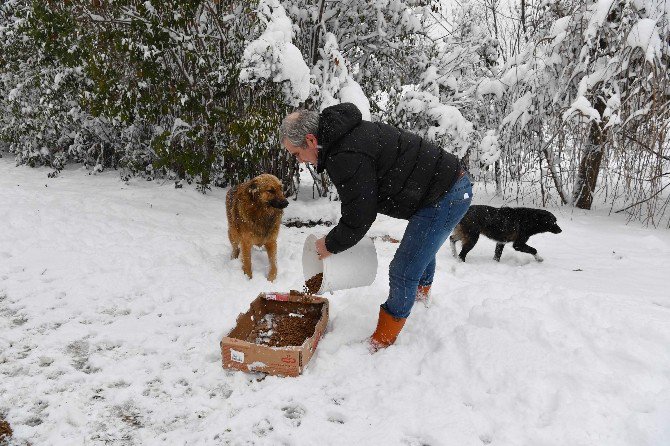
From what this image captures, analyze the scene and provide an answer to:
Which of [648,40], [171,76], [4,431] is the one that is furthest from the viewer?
[171,76]

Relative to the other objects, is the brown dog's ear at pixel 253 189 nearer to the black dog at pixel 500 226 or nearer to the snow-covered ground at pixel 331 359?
the snow-covered ground at pixel 331 359

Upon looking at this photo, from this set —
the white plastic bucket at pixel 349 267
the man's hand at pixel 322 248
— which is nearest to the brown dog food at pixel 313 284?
the white plastic bucket at pixel 349 267

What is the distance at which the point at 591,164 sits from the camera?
23.2 ft

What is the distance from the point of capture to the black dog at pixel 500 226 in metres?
5.50

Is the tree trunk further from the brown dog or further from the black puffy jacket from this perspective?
the brown dog

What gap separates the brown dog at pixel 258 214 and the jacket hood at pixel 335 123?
2.04m

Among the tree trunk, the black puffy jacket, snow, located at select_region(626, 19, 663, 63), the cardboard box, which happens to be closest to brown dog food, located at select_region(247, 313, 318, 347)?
the cardboard box

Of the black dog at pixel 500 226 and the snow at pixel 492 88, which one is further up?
the snow at pixel 492 88

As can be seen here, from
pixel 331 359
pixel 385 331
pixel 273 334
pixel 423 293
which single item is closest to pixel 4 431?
pixel 273 334

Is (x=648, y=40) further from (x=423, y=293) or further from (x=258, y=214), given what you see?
(x=258, y=214)

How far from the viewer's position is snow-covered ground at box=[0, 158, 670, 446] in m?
2.34

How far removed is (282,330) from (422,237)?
4.94 feet

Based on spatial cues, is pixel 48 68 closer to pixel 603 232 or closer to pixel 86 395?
pixel 86 395

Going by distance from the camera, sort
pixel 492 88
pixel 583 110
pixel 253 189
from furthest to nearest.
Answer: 1. pixel 492 88
2. pixel 583 110
3. pixel 253 189
